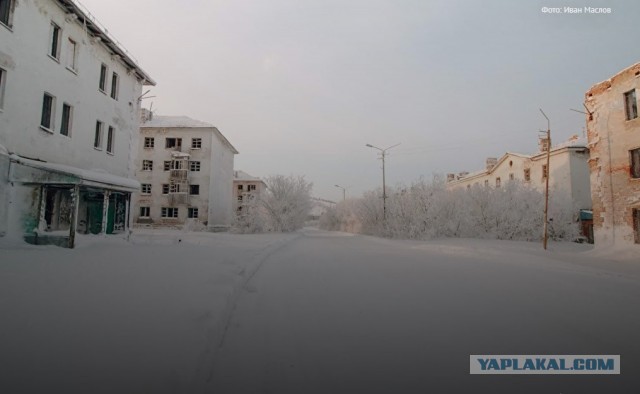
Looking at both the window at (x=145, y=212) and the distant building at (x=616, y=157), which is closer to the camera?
the distant building at (x=616, y=157)

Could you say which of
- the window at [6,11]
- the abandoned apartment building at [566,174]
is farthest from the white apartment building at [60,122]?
the abandoned apartment building at [566,174]

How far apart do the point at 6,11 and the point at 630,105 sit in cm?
2598

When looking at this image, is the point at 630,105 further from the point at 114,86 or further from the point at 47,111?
the point at 114,86

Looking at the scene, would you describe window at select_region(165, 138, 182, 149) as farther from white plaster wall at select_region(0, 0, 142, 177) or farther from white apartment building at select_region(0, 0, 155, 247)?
white plaster wall at select_region(0, 0, 142, 177)

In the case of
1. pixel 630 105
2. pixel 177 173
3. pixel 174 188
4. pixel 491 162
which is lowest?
pixel 174 188

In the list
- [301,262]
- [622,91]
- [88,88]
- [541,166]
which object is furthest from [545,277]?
[541,166]

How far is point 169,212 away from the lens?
1373 inches

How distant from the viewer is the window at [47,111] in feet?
42.9

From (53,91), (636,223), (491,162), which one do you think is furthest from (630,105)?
(491,162)

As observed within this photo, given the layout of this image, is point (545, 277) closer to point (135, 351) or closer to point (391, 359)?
point (391, 359)

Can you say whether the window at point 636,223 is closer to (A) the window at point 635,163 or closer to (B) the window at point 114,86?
(A) the window at point 635,163

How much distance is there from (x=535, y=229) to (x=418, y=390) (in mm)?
28083
